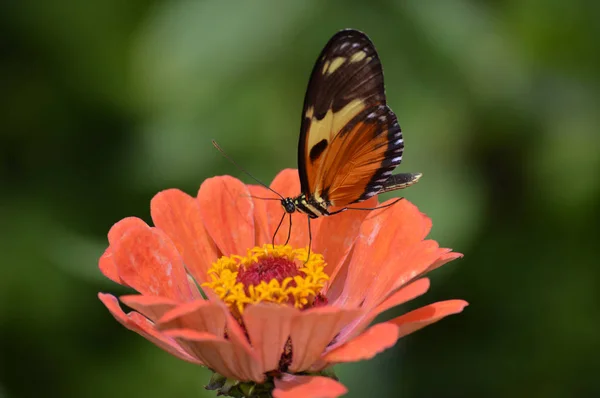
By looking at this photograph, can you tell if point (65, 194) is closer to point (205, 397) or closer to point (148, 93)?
point (148, 93)

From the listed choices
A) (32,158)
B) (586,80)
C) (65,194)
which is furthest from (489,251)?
(32,158)

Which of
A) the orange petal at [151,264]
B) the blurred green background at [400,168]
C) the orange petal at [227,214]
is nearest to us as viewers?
the orange petal at [151,264]

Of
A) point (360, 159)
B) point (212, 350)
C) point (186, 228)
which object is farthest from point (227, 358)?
point (360, 159)

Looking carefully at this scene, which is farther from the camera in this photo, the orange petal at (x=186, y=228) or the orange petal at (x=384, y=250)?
the orange petal at (x=186, y=228)

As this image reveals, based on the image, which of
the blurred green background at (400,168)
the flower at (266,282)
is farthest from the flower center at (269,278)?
the blurred green background at (400,168)

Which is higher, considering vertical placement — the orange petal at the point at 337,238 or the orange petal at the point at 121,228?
the orange petal at the point at 121,228

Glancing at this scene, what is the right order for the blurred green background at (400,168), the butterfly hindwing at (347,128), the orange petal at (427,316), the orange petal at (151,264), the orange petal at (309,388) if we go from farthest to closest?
the blurred green background at (400,168)
the butterfly hindwing at (347,128)
the orange petal at (151,264)
the orange petal at (427,316)
the orange petal at (309,388)

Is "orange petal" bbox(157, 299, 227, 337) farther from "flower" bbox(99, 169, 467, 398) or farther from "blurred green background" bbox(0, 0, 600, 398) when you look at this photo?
"blurred green background" bbox(0, 0, 600, 398)

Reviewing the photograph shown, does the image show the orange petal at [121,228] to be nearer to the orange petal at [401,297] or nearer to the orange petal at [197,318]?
the orange petal at [197,318]
